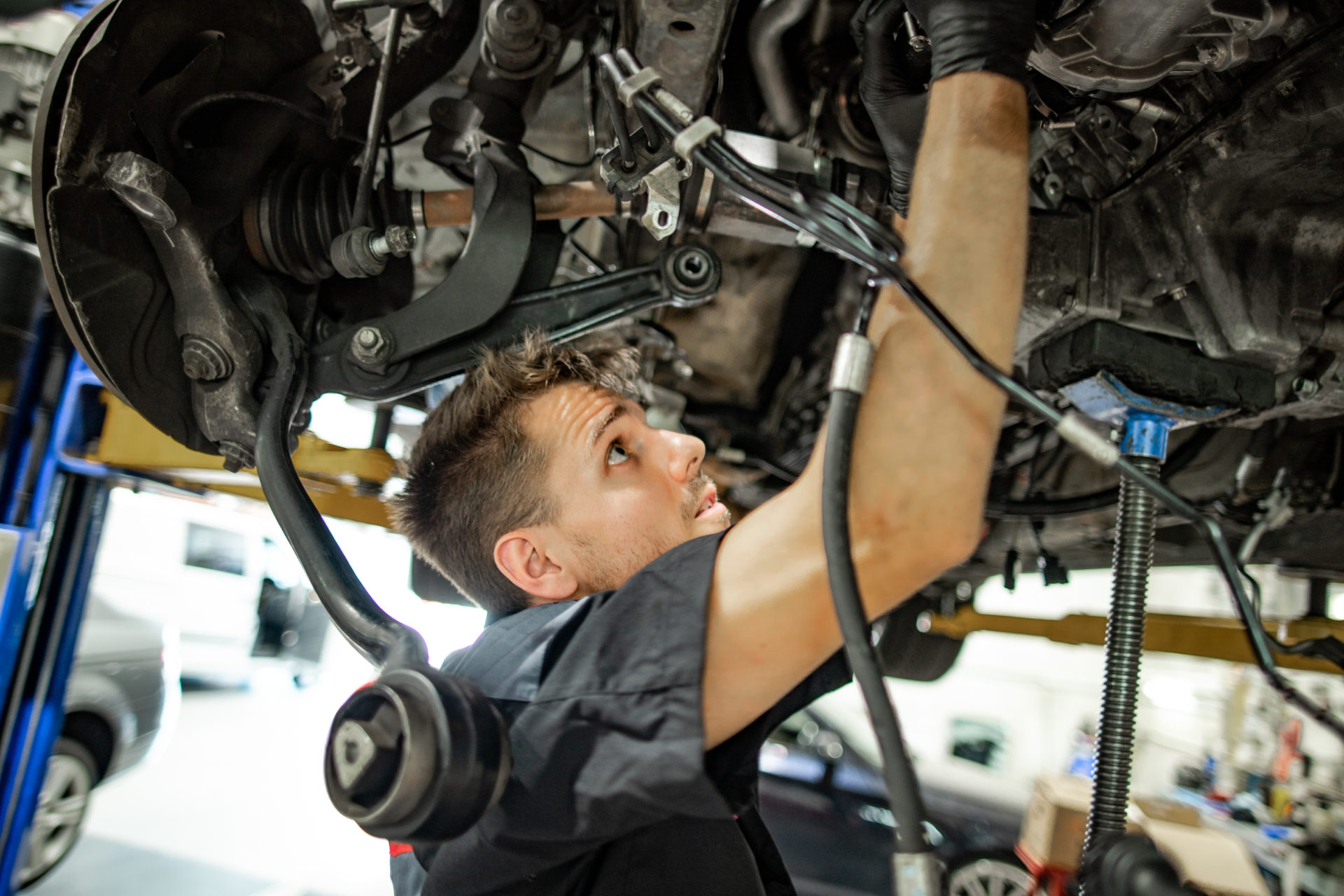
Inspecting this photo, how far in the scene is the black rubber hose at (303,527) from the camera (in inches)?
29.5

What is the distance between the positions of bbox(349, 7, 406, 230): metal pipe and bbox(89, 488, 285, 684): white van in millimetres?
3366

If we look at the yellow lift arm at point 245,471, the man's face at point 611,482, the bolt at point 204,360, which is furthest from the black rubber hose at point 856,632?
the yellow lift arm at point 245,471

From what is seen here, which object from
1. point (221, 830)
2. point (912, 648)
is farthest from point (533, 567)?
point (221, 830)

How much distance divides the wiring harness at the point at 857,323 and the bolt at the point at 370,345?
0.48 m

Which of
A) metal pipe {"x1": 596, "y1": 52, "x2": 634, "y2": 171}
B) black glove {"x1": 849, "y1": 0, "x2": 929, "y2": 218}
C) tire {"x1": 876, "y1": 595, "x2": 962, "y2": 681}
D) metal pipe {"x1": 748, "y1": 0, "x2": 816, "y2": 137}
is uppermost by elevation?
metal pipe {"x1": 748, "y1": 0, "x2": 816, "y2": 137}

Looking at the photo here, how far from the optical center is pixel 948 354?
0.63m

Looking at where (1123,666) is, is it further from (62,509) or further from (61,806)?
(61,806)

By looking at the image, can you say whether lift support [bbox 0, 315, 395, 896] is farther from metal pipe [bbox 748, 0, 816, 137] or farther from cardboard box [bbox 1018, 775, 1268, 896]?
cardboard box [bbox 1018, 775, 1268, 896]

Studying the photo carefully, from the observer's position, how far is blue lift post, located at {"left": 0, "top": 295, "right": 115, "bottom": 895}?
1976mm

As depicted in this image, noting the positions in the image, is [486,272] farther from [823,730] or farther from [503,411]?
[823,730]

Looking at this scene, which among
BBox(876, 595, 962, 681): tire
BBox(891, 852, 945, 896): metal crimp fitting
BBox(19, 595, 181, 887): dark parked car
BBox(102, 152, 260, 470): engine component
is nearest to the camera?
BBox(891, 852, 945, 896): metal crimp fitting

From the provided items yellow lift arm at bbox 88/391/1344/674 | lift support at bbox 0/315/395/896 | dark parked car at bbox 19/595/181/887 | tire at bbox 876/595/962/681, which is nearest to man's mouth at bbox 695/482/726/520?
yellow lift arm at bbox 88/391/1344/674

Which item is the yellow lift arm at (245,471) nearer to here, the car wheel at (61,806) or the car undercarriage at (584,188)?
the car undercarriage at (584,188)

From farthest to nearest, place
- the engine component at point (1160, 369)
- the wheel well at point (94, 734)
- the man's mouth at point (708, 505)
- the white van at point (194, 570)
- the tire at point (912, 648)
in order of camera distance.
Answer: the white van at point (194, 570) < the tire at point (912, 648) < the wheel well at point (94, 734) < the man's mouth at point (708, 505) < the engine component at point (1160, 369)
